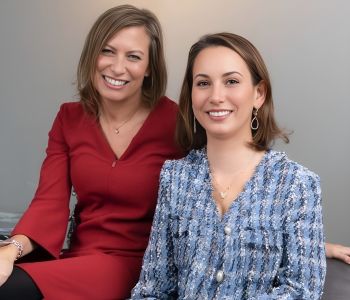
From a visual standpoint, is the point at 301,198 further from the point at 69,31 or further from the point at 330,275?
the point at 69,31

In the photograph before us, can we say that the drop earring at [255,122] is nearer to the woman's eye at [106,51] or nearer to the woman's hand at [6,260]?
the woman's eye at [106,51]

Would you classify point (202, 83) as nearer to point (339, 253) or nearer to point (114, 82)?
point (114, 82)

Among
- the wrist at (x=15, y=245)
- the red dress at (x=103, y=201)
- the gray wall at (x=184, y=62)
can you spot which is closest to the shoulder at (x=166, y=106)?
the red dress at (x=103, y=201)

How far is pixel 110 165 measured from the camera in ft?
5.44

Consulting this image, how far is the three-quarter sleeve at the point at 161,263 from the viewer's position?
1435mm

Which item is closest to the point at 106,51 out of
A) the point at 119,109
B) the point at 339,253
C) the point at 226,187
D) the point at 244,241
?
the point at 119,109

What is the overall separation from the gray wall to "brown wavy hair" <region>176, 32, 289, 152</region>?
924 millimetres

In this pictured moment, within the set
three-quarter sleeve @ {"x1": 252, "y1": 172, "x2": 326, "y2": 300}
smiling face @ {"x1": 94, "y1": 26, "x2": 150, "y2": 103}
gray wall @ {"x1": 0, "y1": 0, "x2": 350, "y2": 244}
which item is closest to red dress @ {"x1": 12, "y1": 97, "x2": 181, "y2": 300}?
smiling face @ {"x1": 94, "y1": 26, "x2": 150, "y2": 103}

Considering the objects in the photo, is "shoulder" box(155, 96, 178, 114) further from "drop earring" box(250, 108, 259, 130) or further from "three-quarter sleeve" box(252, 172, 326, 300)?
"three-quarter sleeve" box(252, 172, 326, 300)

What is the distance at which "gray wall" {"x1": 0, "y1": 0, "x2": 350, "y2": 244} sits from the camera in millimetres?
2338

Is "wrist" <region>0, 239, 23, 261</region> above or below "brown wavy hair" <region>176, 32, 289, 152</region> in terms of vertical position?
below

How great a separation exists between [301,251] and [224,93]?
380mm

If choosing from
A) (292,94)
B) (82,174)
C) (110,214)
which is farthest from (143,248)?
(292,94)

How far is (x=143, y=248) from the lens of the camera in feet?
5.49
